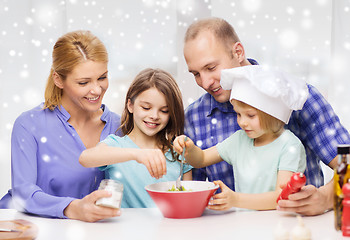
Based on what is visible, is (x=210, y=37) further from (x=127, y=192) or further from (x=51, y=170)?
(x=51, y=170)

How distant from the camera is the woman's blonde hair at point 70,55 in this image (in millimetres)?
1629

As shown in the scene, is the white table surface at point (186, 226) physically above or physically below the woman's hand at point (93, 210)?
below

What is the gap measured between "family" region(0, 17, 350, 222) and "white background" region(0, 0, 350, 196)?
2.60 ft

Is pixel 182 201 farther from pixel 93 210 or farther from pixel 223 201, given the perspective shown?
pixel 93 210

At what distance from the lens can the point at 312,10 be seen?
2.58 meters

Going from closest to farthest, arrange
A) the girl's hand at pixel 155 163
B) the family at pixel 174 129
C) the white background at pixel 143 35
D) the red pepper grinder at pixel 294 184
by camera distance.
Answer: the red pepper grinder at pixel 294 184 → the girl's hand at pixel 155 163 → the family at pixel 174 129 → the white background at pixel 143 35

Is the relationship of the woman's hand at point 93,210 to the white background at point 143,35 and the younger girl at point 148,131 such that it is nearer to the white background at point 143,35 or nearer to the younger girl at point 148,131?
the younger girl at point 148,131

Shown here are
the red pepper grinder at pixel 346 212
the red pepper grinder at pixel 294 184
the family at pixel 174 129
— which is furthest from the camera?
the family at pixel 174 129

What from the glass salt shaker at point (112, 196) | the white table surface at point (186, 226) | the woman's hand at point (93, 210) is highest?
the glass salt shaker at point (112, 196)

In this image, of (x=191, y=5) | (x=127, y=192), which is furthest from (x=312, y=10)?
(x=127, y=192)

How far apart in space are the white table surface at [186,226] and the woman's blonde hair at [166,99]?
0.43 m

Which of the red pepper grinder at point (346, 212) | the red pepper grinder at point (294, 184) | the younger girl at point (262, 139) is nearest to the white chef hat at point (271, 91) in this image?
the younger girl at point (262, 139)

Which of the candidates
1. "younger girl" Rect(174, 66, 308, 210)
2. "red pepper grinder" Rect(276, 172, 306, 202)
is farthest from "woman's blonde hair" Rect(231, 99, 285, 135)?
"red pepper grinder" Rect(276, 172, 306, 202)

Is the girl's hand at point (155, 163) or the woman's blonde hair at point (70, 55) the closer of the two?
the girl's hand at point (155, 163)
